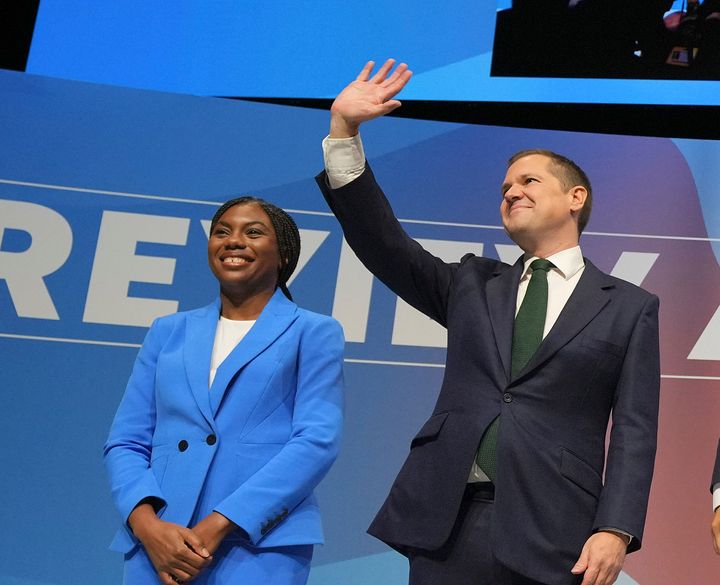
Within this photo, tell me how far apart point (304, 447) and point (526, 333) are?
1.88 ft

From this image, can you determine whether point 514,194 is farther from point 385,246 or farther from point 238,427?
point 238,427

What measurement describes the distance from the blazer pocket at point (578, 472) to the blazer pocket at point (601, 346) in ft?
0.78

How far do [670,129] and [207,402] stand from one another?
2.74 metres

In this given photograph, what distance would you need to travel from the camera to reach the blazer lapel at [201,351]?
7.54 ft

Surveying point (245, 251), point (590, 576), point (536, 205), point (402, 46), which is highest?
point (402, 46)

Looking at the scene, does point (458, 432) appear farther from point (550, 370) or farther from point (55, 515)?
point (55, 515)

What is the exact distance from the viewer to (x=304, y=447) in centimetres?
227

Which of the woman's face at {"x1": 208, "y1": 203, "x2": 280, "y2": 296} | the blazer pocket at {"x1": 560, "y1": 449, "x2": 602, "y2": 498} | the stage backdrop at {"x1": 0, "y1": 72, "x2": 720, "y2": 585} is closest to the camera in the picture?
the blazer pocket at {"x1": 560, "y1": 449, "x2": 602, "y2": 498}

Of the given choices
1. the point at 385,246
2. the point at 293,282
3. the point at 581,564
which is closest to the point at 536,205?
the point at 385,246

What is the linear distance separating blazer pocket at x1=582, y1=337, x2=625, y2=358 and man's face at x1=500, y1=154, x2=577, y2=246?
0.33 meters

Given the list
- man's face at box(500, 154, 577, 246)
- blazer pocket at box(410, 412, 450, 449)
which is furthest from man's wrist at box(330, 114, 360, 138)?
blazer pocket at box(410, 412, 450, 449)

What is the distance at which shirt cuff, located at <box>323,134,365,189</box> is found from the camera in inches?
85.7

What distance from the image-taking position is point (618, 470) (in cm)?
202

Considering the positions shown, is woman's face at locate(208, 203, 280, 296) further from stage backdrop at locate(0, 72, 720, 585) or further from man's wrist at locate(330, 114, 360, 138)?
stage backdrop at locate(0, 72, 720, 585)
